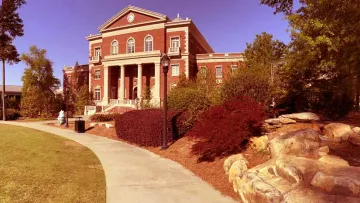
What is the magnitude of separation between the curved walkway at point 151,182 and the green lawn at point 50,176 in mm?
361

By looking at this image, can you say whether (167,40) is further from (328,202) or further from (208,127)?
(328,202)

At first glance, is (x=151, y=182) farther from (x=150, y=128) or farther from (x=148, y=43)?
(x=148, y=43)

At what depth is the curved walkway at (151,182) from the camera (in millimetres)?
5816

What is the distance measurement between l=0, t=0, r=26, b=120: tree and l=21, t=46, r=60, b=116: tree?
2061 millimetres

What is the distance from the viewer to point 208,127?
8.31 metres

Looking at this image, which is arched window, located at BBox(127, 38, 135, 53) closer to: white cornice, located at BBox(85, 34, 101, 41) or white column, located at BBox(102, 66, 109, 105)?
white column, located at BBox(102, 66, 109, 105)

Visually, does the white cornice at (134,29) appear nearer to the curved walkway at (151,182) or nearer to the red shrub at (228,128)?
the curved walkway at (151,182)

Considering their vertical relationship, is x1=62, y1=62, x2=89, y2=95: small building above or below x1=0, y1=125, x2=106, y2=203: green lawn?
above

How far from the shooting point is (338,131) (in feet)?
26.9

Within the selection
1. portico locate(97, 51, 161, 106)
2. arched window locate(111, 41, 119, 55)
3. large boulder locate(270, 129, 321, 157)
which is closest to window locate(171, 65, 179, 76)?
portico locate(97, 51, 161, 106)

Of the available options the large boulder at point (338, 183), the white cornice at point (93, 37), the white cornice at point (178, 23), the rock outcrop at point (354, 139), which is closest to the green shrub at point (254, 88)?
the rock outcrop at point (354, 139)

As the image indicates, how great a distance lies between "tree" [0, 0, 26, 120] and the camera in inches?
1289

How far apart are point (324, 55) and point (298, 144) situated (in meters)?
5.83

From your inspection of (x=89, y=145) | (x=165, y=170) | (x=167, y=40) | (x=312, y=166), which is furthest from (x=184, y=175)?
(x=167, y=40)
